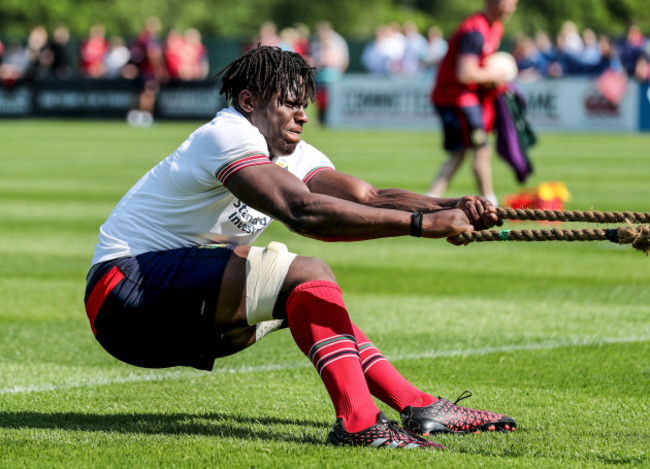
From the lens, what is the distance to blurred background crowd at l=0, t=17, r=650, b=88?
32.3 meters

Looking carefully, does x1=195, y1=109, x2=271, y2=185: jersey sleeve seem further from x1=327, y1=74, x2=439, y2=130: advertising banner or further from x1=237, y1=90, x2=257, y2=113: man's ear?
x1=327, y1=74, x2=439, y2=130: advertising banner

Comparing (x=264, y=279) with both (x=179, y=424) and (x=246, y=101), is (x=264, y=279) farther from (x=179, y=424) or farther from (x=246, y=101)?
(x=179, y=424)

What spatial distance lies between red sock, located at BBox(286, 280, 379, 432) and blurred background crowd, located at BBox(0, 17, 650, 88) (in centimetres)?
2636

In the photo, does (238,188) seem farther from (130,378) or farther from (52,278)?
(52,278)

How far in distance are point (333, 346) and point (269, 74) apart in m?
1.07

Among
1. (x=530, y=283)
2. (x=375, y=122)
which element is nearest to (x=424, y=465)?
(x=530, y=283)

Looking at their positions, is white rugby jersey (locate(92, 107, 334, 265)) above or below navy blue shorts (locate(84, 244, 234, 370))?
above

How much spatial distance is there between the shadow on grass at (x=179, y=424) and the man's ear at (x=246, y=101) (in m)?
1.24

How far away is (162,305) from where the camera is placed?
15.0 feet

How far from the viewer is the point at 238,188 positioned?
4395mm

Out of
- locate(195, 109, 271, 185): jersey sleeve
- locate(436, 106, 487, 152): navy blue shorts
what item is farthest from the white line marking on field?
locate(436, 106, 487, 152): navy blue shorts

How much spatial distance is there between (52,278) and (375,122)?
2303cm

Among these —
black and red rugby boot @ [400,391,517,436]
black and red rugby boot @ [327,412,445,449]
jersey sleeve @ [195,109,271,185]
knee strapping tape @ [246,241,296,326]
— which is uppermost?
jersey sleeve @ [195,109,271,185]

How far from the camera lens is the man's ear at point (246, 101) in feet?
15.5
